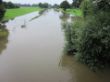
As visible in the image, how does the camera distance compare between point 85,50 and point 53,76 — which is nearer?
point 53,76

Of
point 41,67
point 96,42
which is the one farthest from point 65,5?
point 96,42

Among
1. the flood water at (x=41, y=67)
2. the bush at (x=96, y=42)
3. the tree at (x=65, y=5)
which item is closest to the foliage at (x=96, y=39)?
the bush at (x=96, y=42)

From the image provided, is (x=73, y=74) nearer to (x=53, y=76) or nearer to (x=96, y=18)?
(x=53, y=76)

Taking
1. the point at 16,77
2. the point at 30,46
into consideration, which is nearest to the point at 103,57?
the point at 16,77

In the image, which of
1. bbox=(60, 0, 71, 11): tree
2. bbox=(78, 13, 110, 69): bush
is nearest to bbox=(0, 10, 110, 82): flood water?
bbox=(78, 13, 110, 69): bush

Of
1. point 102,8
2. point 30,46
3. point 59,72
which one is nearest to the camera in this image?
point 59,72

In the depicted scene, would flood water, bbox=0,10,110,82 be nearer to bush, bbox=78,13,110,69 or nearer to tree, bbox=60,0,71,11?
bush, bbox=78,13,110,69

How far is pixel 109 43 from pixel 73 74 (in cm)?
233

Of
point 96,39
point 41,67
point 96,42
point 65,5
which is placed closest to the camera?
point 96,39

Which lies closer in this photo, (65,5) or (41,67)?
(41,67)

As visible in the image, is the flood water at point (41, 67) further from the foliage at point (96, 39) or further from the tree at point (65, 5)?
the tree at point (65, 5)

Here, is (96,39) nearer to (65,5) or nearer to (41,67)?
(41,67)

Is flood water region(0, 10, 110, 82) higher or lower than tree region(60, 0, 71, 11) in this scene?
lower

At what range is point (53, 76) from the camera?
10.1m
